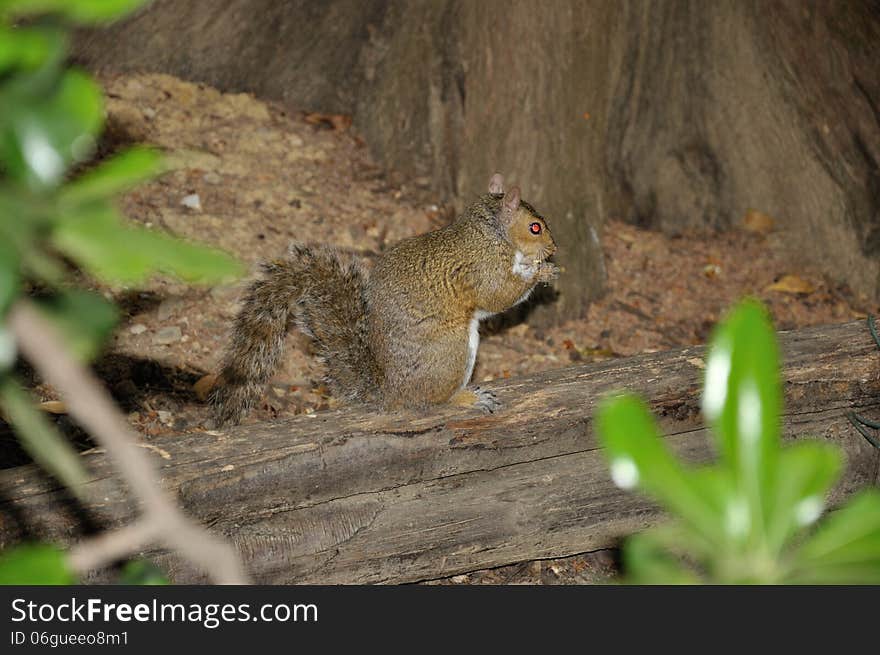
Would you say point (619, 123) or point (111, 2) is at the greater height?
point (619, 123)

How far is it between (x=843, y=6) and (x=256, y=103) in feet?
7.39

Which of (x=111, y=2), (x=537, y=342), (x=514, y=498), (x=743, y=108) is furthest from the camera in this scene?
(x=743, y=108)

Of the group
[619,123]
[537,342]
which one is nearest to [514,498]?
[537,342]

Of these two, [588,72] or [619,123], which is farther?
[619,123]

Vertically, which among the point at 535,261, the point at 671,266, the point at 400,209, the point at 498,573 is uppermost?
the point at 400,209

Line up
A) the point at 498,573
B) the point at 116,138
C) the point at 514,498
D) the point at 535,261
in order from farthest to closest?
the point at 116,138
the point at 535,261
the point at 498,573
the point at 514,498

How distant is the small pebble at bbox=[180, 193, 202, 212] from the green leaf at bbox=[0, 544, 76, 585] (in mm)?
2867

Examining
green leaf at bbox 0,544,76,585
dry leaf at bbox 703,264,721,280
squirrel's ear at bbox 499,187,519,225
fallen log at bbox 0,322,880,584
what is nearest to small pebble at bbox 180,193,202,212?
squirrel's ear at bbox 499,187,519,225

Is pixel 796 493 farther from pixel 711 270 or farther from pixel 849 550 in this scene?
pixel 711 270

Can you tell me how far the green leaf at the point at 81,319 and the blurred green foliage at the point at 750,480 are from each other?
0.80 ft

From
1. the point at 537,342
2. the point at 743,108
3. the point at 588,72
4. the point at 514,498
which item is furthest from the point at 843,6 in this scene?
the point at 514,498

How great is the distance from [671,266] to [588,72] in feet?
2.72

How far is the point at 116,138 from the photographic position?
11.4ft

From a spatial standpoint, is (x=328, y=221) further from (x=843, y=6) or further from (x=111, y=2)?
(x=111, y=2)
